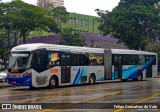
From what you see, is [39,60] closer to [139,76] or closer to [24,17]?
[139,76]

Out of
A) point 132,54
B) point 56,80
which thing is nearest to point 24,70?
point 56,80

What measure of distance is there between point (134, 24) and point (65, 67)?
2518 centimetres

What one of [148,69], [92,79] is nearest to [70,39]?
[148,69]

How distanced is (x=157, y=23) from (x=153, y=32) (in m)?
2.63

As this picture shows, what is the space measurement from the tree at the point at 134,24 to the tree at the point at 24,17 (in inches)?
323

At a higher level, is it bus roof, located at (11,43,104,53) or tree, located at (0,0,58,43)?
tree, located at (0,0,58,43)

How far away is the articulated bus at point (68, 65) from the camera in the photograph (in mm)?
24219

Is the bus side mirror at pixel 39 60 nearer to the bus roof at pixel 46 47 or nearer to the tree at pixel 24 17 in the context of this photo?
the bus roof at pixel 46 47

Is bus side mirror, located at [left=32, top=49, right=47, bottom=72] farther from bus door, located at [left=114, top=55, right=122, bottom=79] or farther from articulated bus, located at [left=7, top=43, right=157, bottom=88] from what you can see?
bus door, located at [left=114, top=55, right=122, bottom=79]

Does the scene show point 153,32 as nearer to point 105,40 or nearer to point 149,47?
point 149,47

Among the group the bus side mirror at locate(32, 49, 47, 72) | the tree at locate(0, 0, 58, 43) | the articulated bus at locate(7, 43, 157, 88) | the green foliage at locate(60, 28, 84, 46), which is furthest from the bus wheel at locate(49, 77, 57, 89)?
the green foliage at locate(60, 28, 84, 46)

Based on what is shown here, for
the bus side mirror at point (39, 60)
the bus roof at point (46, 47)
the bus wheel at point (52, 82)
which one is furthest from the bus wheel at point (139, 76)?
the bus side mirror at point (39, 60)

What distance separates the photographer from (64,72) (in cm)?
2705

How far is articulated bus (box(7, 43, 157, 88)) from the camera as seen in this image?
953 inches
